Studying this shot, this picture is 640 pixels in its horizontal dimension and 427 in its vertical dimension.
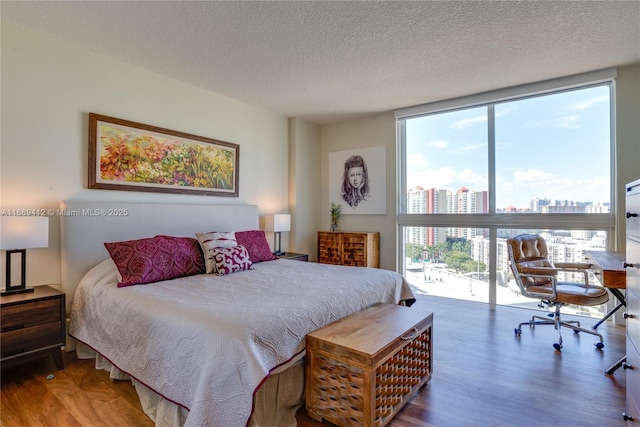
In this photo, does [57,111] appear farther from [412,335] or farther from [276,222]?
[412,335]

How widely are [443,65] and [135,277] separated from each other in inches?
137

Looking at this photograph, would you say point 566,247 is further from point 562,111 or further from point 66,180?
point 66,180

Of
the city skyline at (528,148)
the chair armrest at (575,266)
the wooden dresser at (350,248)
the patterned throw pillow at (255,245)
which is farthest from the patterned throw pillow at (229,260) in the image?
the chair armrest at (575,266)

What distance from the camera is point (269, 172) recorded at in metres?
4.81

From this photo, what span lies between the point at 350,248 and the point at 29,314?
3.59m

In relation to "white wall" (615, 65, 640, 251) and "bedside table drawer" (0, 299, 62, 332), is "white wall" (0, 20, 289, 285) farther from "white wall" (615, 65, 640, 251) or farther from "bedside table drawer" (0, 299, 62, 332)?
"white wall" (615, 65, 640, 251)

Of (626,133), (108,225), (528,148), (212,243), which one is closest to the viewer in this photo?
(108,225)

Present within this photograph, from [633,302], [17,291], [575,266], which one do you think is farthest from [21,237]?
[575,266]

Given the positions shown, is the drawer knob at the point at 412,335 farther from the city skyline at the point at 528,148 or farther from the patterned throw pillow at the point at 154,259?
the city skyline at the point at 528,148

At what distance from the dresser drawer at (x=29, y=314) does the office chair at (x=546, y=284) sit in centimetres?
398

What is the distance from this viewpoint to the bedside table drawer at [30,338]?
2164 millimetres

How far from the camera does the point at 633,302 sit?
4.95ft

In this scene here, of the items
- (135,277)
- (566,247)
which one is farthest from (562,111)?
(135,277)

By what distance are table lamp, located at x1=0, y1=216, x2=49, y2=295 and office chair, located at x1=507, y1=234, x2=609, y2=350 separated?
4.10m
